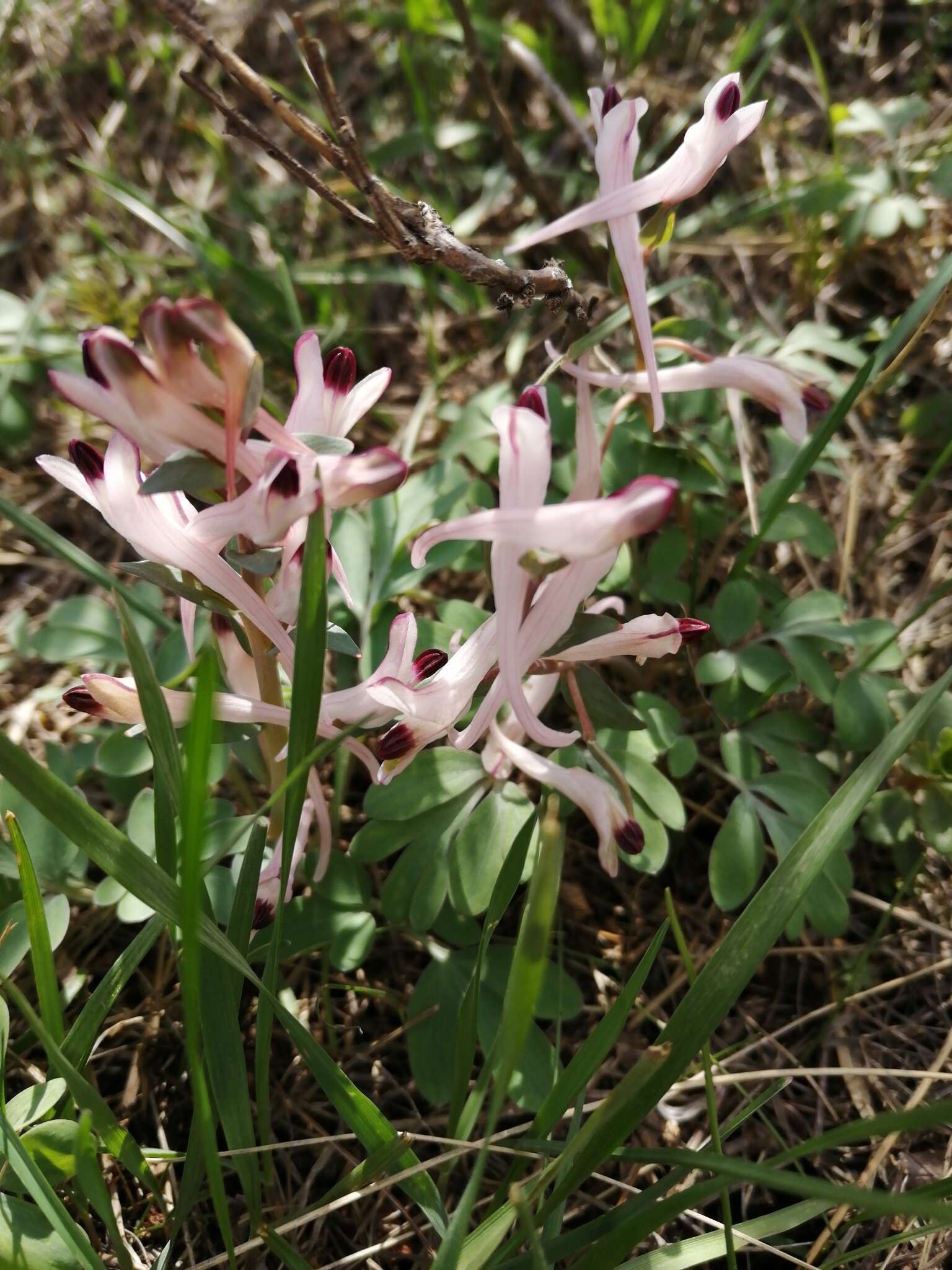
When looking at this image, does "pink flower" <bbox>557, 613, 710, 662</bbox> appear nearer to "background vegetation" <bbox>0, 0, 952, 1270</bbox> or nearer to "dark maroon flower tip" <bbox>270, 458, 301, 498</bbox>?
"background vegetation" <bbox>0, 0, 952, 1270</bbox>

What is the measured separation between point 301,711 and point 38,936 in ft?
1.59

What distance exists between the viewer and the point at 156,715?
3.84ft

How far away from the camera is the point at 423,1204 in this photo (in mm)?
1284

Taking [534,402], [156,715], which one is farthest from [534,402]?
[156,715]

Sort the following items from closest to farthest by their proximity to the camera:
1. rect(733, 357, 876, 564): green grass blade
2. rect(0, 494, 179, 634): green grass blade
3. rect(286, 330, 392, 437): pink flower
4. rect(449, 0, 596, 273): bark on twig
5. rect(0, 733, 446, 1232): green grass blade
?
rect(0, 733, 446, 1232): green grass blade < rect(286, 330, 392, 437): pink flower < rect(733, 357, 876, 564): green grass blade < rect(0, 494, 179, 634): green grass blade < rect(449, 0, 596, 273): bark on twig

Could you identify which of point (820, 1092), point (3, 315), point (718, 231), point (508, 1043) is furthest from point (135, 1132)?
point (718, 231)

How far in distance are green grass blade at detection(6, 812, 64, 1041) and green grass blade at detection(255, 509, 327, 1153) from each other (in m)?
0.28

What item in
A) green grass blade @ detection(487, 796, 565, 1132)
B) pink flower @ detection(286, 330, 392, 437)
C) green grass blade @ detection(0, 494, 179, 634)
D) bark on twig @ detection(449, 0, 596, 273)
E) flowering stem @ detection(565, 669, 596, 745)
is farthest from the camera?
bark on twig @ detection(449, 0, 596, 273)

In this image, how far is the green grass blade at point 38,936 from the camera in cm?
121

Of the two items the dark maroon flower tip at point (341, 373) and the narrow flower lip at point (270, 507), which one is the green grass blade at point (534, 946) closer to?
the narrow flower lip at point (270, 507)

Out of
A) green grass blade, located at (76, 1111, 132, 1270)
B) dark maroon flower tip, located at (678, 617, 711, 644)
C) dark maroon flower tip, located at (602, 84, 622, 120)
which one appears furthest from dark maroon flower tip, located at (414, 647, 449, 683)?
dark maroon flower tip, located at (602, 84, 622, 120)

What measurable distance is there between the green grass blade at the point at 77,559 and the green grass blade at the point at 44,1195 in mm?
840

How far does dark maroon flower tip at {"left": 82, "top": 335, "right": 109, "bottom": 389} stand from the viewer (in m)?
1.02

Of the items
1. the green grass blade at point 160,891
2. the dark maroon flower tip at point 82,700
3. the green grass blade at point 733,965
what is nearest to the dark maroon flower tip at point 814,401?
the green grass blade at point 733,965
